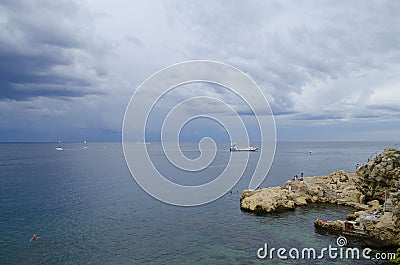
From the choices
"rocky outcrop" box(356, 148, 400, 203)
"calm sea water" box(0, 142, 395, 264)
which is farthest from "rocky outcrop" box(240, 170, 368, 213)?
"rocky outcrop" box(356, 148, 400, 203)

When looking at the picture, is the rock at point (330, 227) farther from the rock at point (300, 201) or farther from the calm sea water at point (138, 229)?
the rock at point (300, 201)

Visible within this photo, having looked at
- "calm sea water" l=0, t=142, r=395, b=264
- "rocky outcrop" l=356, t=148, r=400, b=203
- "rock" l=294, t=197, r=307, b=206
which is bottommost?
"calm sea water" l=0, t=142, r=395, b=264

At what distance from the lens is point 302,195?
6003 cm

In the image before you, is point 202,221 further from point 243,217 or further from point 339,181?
point 339,181

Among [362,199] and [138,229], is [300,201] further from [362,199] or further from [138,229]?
[138,229]

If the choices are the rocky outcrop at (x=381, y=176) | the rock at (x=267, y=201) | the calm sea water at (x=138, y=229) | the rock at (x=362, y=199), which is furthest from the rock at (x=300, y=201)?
the rocky outcrop at (x=381, y=176)

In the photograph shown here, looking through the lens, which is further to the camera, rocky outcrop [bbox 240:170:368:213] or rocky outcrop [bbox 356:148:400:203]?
rocky outcrop [bbox 240:170:368:213]

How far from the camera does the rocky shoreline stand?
37.5 m

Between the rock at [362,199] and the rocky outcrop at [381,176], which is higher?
the rocky outcrop at [381,176]

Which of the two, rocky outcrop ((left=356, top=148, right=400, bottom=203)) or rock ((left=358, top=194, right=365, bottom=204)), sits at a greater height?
rocky outcrop ((left=356, top=148, right=400, bottom=203))

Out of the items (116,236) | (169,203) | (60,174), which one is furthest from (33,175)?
(116,236)

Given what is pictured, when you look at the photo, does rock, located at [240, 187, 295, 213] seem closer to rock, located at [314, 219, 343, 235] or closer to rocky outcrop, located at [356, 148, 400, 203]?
rock, located at [314, 219, 343, 235]

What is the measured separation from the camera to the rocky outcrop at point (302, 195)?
53.3 metres

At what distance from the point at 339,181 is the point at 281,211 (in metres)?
21.7
